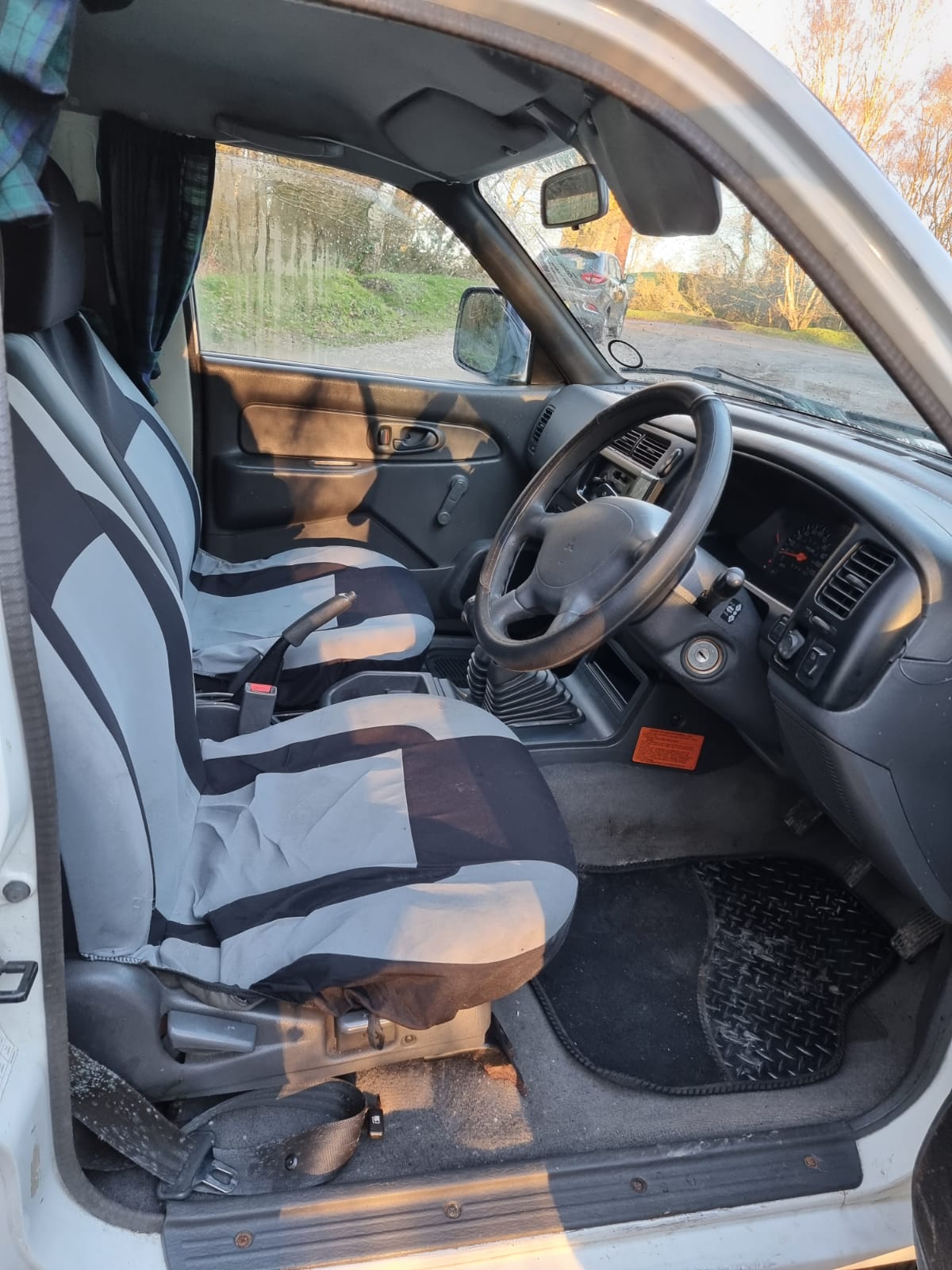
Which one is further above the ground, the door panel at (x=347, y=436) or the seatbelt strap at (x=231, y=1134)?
the door panel at (x=347, y=436)

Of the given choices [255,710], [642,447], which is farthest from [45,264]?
[642,447]

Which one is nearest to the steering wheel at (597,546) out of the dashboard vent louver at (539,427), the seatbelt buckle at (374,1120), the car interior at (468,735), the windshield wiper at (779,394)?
the car interior at (468,735)

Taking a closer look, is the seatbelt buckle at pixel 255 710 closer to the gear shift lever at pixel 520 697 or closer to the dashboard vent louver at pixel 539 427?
the gear shift lever at pixel 520 697

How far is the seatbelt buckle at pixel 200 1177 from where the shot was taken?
0.99 meters

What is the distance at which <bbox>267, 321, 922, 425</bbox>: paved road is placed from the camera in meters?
1.38

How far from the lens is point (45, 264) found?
1.13m

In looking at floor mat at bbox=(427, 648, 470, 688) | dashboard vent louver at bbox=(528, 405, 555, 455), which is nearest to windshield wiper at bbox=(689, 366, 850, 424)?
dashboard vent louver at bbox=(528, 405, 555, 455)

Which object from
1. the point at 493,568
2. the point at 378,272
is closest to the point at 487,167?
the point at 378,272

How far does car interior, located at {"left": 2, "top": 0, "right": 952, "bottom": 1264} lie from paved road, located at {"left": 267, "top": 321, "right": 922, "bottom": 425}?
0.27 feet

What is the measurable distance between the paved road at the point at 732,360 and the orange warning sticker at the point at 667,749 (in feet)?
2.31

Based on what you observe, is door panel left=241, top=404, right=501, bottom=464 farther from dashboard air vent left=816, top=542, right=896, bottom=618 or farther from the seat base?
the seat base

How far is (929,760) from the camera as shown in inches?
43.0

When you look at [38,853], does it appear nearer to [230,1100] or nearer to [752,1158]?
[230,1100]

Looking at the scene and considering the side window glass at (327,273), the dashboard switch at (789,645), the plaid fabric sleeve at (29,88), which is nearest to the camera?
the plaid fabric sleeve at (29,88)
